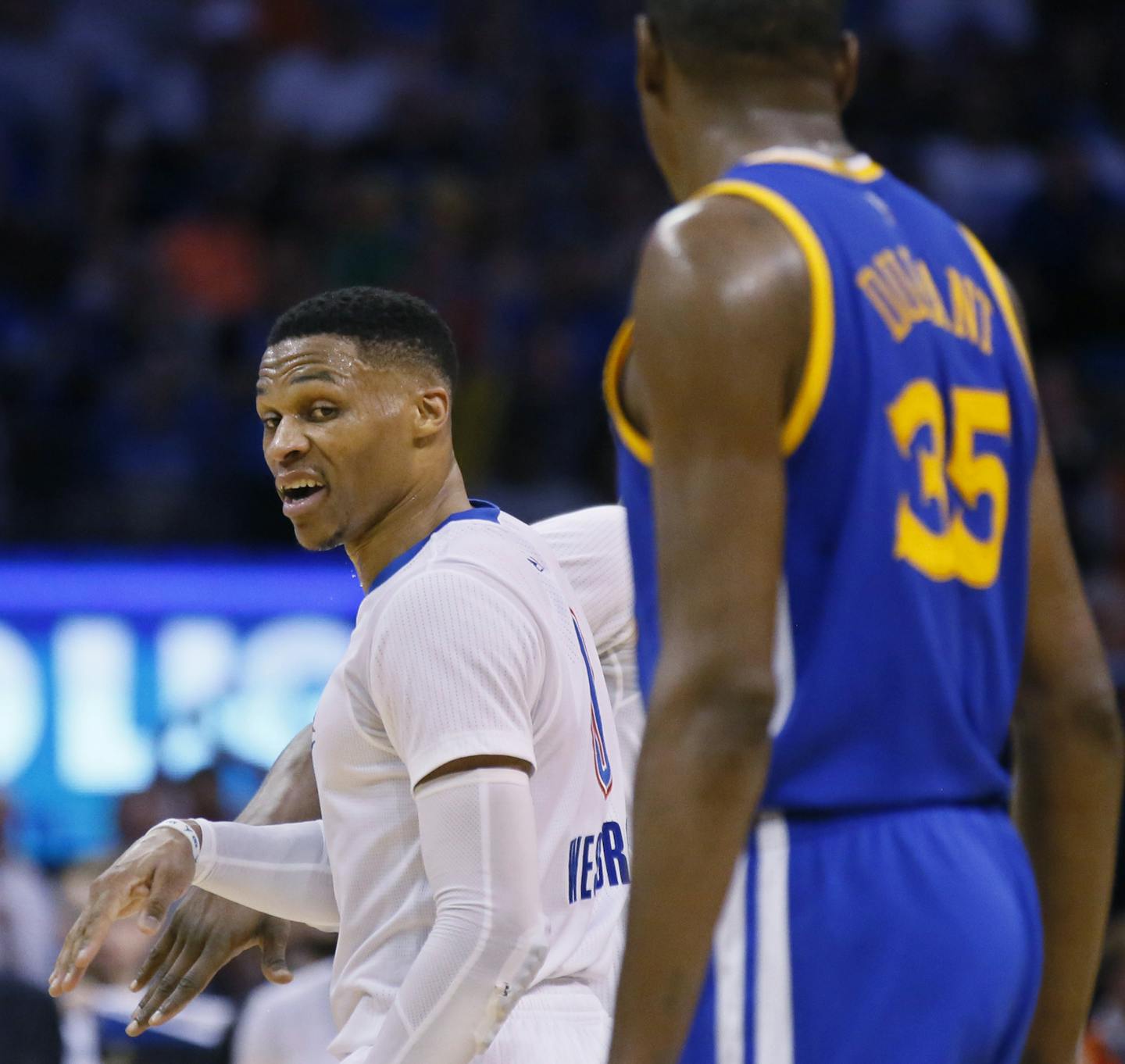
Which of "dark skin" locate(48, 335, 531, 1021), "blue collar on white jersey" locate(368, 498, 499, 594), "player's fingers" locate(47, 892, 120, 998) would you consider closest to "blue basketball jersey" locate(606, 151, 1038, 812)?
"blue collar on white jersey" locate(368, 498, 499, 594)

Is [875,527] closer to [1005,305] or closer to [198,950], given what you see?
[1005,305]

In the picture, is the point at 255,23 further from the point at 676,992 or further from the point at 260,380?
the point at 676,992

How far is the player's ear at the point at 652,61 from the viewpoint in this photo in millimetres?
2223

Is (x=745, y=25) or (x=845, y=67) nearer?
(x=745, y=25)

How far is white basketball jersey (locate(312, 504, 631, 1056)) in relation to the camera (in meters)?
2.70

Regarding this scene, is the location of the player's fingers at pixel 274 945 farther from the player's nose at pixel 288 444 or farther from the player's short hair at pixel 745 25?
the player's short hair at pixel 745 25

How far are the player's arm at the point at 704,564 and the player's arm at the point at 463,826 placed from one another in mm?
664

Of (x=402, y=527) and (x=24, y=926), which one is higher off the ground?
(x=402, y=527)

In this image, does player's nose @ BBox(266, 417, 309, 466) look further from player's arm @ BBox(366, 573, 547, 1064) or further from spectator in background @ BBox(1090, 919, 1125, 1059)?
spectator in background @ BBox(1090, 919, 1125, 1059)

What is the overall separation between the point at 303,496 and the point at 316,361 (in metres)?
0.21

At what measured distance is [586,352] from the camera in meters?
11.0

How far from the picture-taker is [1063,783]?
7.55 feet

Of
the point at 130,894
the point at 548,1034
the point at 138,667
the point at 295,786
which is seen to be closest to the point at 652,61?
the point at 548,1034

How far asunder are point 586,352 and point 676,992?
9.21 meters
